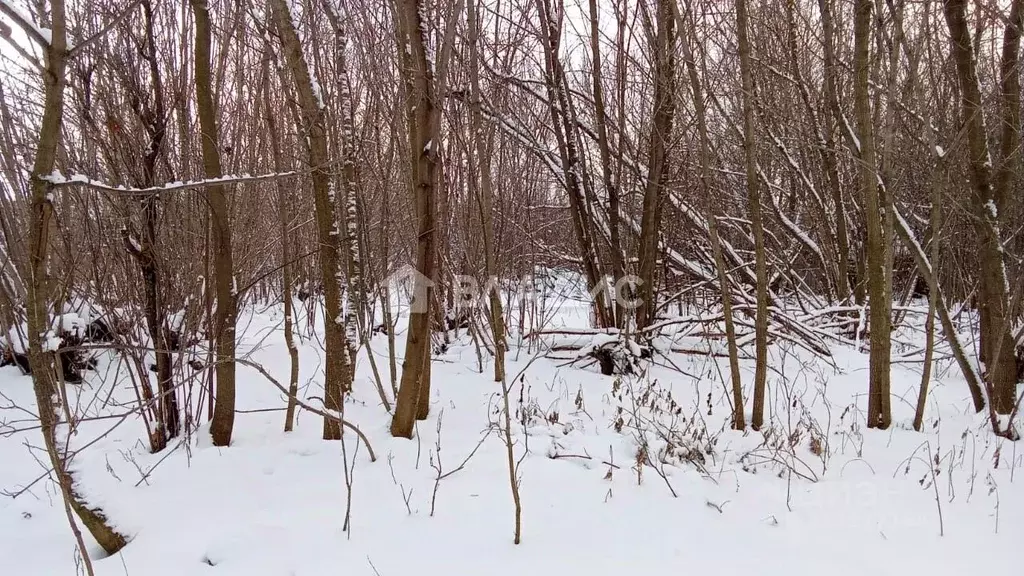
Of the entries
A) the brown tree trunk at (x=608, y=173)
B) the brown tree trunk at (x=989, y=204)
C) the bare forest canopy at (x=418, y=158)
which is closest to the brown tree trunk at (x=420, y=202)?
the bare forest canopy at (x=418, y=158)

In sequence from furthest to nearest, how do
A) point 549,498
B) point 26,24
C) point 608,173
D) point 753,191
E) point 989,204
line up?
point 608,173
point 989,204
point 753,191
point 549,498
point 26,24

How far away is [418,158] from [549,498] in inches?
73.5

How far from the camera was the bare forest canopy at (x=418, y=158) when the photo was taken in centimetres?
304

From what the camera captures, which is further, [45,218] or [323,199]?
[323,199]

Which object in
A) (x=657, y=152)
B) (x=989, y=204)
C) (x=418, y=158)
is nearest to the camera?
(x=418, y=158)

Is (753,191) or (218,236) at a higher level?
(753,191)

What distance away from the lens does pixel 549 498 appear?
270cm

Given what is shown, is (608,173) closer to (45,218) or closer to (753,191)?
(753,191)

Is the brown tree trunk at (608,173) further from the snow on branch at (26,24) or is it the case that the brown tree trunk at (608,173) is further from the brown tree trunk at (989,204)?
the snow on branch at (26,24)

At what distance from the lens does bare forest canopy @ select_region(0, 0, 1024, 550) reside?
119 inches

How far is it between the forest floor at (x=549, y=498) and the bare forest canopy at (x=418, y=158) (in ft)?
0.83

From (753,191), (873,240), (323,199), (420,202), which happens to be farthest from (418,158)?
(873,240)

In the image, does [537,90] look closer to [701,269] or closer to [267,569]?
[701,269]

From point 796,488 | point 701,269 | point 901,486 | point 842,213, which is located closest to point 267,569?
point 796,488
